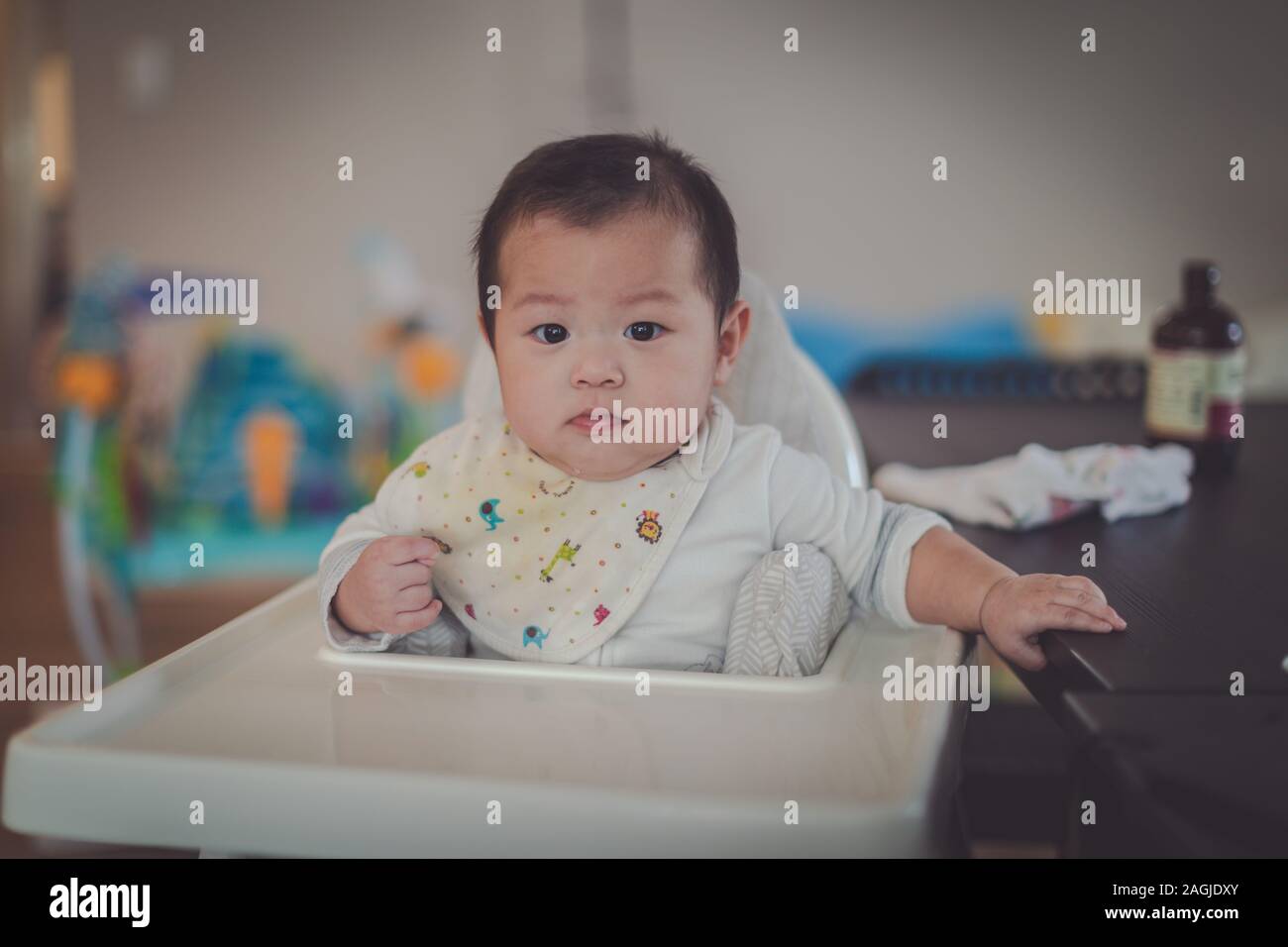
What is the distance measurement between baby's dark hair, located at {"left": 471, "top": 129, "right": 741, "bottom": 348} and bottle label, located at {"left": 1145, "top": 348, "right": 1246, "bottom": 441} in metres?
0.56

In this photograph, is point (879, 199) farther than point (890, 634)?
Yes

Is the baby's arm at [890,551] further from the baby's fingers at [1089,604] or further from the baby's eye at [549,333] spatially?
the baby's eye at [549,333]

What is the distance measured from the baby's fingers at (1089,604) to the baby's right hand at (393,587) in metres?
0.39

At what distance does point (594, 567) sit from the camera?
30.7 inches

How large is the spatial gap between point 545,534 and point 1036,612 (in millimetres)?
330

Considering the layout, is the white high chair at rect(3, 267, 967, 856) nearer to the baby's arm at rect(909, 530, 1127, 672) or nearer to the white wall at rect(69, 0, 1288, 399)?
the baby's arm at rect(909, 530, 1127, 672)

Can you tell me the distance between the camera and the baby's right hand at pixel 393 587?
0.74 meters

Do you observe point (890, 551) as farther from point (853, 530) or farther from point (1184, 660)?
point (1184, 660)

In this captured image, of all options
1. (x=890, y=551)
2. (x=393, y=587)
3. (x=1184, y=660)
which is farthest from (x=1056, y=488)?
(x=393, y=587)

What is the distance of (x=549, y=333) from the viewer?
0.72m

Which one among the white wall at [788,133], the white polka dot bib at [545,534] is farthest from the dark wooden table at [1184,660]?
the white wall at [788,133]
